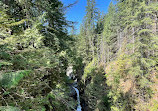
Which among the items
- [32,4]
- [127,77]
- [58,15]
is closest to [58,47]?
[58,15]

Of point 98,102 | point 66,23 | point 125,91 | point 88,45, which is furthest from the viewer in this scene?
point 88,45

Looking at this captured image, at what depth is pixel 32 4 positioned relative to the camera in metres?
5.01

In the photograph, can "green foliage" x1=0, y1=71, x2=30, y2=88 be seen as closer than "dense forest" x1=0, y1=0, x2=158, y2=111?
Yes

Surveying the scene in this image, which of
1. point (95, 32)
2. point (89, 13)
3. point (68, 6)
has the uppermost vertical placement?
point (89, 13)

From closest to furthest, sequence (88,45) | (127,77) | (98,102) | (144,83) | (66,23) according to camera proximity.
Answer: (144,83)
(66,23)
(127,77)
(98,102)
(88,45)

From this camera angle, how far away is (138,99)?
22.1 feet

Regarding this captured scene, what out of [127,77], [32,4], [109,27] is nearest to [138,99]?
[127,77]

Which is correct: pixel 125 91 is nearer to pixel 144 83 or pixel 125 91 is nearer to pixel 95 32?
pixel 144 83

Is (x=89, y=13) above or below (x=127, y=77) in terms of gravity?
above

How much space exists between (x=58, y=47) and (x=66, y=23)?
7.56ft

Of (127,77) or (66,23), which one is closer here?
(66,23)

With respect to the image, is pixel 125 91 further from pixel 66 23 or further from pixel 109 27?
pixel 109 27

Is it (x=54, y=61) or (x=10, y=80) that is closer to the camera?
(x=10, y=80)

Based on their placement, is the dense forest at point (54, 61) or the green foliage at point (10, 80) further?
the dense forest at point (54, 61)
